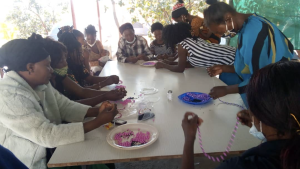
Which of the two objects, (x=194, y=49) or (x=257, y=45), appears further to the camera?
(x=194, y=49)

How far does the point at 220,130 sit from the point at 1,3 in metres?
5.31

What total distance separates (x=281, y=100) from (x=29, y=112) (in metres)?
1.21

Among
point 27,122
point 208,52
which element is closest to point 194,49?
point 208,52

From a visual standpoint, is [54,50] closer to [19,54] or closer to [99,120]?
[19,54]

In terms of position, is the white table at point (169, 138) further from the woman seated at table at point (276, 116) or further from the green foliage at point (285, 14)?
the green foliage at point (285, 14)

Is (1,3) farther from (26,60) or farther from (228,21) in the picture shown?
(228,21)

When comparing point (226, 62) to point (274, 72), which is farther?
point (226, 62)

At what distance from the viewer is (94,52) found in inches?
179

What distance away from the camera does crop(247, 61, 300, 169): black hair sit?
2.31ft

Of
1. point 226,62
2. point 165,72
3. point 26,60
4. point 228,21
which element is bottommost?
point 165,72

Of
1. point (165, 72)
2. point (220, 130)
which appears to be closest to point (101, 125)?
point (220, 130)

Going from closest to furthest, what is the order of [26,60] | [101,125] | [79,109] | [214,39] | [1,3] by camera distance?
[26,60]
[101,125]
[79,109]
[214,39]
[1,3]

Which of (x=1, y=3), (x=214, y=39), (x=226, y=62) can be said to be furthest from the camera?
(x=1, y=3)

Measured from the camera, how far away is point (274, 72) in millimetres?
781
